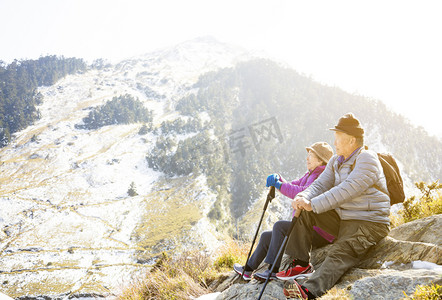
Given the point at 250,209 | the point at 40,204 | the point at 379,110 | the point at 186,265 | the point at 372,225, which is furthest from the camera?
the point at 379,110

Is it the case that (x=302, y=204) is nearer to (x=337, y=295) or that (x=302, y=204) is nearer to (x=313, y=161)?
(x=337, y=295)

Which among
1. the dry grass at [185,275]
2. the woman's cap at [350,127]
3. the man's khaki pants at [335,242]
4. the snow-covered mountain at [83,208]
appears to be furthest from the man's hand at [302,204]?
the snow-covered mountain at [83,208]

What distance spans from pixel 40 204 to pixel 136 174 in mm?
29026

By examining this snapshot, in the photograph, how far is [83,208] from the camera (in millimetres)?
69875

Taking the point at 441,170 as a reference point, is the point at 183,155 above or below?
above

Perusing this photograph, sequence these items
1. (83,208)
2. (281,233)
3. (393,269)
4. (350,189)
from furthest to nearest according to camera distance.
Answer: (83,208) → (281,233) → (350,189) → (393,269)

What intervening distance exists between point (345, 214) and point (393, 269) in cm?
80

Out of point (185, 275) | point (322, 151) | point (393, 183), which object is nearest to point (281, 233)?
point (322, 151)

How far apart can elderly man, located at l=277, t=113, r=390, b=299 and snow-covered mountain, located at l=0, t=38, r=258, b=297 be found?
26.9 meters

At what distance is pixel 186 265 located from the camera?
5.98 m

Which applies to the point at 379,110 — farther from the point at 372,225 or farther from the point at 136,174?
the point at 372,225

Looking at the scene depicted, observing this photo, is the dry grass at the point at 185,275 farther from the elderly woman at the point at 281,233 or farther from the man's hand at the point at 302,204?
the man's hand at the point at 302,204

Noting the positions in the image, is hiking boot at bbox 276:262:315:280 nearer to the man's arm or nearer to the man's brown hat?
the man's arm

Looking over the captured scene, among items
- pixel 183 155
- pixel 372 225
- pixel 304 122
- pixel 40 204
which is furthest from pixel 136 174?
pixel 372 225
